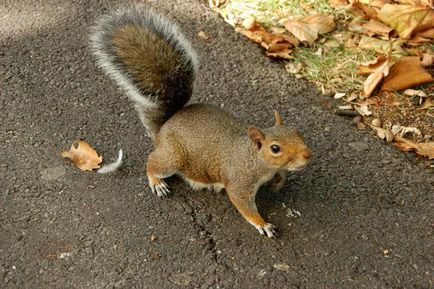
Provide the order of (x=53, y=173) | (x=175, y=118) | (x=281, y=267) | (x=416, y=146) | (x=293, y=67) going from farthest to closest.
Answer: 1. (x=293, y=67)
2. (x=416, y=146)
3. (x=53, y=173)
4. (x=175, y=118)
5. (x=281, y=267)

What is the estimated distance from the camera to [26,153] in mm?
2992

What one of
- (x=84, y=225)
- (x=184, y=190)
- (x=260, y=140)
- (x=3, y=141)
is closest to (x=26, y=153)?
(x=3, y=141)

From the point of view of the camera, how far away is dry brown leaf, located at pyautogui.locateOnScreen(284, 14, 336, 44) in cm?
368

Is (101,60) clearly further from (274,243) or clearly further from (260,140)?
(274,243)

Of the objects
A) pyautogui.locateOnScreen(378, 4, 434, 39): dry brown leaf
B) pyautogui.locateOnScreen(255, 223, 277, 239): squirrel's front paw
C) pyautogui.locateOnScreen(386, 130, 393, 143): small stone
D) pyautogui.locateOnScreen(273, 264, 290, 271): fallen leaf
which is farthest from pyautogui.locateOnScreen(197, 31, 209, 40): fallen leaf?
pyautogui.locateOnScreen(273, 264, 290, 271): fallen leaf

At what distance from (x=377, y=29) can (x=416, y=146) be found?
3.22 ft

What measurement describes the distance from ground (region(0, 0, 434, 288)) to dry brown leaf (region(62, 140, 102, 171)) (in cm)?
4

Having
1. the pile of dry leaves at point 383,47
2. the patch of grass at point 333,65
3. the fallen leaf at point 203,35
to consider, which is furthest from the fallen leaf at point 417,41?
the fallen leaf at point 203,35

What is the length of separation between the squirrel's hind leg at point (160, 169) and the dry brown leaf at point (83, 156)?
305mm

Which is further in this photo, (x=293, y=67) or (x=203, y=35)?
(x=203, y=35)

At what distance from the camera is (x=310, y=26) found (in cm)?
373

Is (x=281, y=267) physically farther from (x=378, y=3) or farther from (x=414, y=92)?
(x=378, y=3)

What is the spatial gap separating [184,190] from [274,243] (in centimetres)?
50

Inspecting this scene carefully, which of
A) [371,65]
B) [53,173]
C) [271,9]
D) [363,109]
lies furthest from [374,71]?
[53,173]
